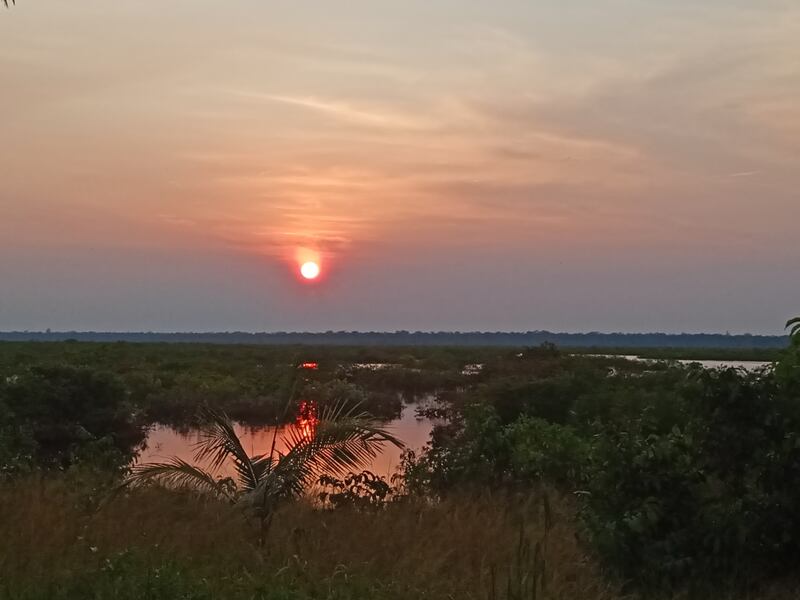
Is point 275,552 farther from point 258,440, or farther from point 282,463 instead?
point 258,440

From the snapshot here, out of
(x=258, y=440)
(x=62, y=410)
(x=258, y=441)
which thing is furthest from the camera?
(x=258, y=440)

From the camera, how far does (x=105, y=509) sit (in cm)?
1064

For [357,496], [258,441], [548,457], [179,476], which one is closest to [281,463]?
[179,476]

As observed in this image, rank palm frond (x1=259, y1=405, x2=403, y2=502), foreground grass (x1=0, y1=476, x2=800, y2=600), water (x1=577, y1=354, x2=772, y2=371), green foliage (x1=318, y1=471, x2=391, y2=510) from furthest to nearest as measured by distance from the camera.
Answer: green foliage (x1=318, y1=471, x2=391, y2=510)
palm frond (x1=259, y1=405, x2=403, y2=502)
water (x1=577, y1=354, x2=772, y2=371)
foreground grass (x1=0, y1=476, x2=800, y2=600)

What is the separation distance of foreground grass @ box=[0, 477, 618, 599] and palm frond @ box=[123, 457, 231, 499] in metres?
0.35

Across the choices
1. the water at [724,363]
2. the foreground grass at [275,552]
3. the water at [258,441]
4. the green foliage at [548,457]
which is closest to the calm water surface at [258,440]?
the water at [258,441]

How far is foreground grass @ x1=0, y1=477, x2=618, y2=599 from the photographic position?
23.8 ft

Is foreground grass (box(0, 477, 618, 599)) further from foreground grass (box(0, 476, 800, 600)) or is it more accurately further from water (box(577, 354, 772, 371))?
water (box(577, 354, 772, 371))

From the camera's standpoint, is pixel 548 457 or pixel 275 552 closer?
pixel 275 552

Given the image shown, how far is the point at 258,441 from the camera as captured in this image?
33.0 m

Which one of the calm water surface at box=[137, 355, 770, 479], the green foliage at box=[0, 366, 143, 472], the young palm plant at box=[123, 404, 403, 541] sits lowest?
the calm water surface at box=[137, 355, 770, 479]

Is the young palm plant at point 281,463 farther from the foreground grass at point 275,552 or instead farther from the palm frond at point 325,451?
the foreground grass at point 275,552

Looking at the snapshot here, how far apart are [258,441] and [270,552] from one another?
24.6 metres

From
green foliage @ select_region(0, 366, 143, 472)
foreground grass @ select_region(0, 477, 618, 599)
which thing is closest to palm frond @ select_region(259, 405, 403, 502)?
foreground grass @ select_region(0, 477, 618, 599)
